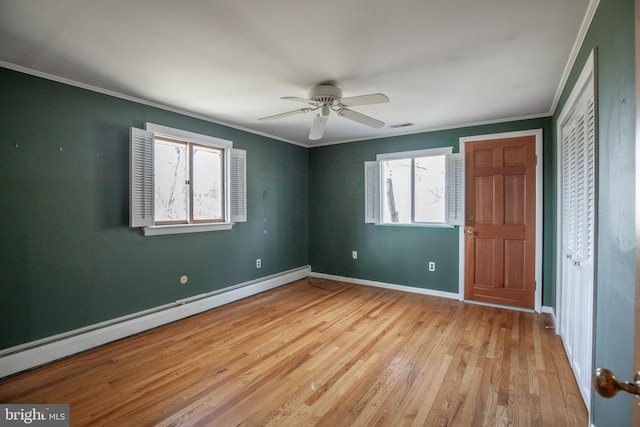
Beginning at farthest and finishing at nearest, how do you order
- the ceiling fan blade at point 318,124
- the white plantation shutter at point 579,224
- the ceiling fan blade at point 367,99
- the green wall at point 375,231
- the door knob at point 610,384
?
1. the green wall at point 375,231
2. the ceiling fan blade at point 318,124
3. the ceiling fan blade at point 367,99
4. the white plantation shutter at point 579,224
5. the door knob at point 610,384

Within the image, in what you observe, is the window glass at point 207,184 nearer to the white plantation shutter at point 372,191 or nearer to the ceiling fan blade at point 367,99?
the ceiling fan blade at point 367,99

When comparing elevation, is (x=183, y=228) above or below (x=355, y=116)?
below

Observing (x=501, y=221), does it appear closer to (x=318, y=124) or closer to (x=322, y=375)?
(x=318, y=124)

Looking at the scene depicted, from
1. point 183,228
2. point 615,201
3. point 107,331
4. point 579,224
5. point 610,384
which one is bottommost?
point 107,331

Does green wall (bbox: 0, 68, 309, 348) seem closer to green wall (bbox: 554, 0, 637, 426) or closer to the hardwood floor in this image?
the hardwood floor

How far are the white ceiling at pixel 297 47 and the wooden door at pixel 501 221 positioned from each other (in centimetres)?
82

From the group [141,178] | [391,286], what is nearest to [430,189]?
[391,286]

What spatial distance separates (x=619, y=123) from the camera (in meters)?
1.26

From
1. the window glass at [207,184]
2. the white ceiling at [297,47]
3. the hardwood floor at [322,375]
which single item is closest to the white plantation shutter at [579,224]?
the hardwood floor at [322,375]

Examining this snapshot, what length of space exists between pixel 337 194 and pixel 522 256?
281cm

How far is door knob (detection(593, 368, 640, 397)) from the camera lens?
64 centimetres

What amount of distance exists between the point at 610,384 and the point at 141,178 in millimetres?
3474

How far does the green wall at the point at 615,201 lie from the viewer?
3.76 ft

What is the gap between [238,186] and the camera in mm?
4102
